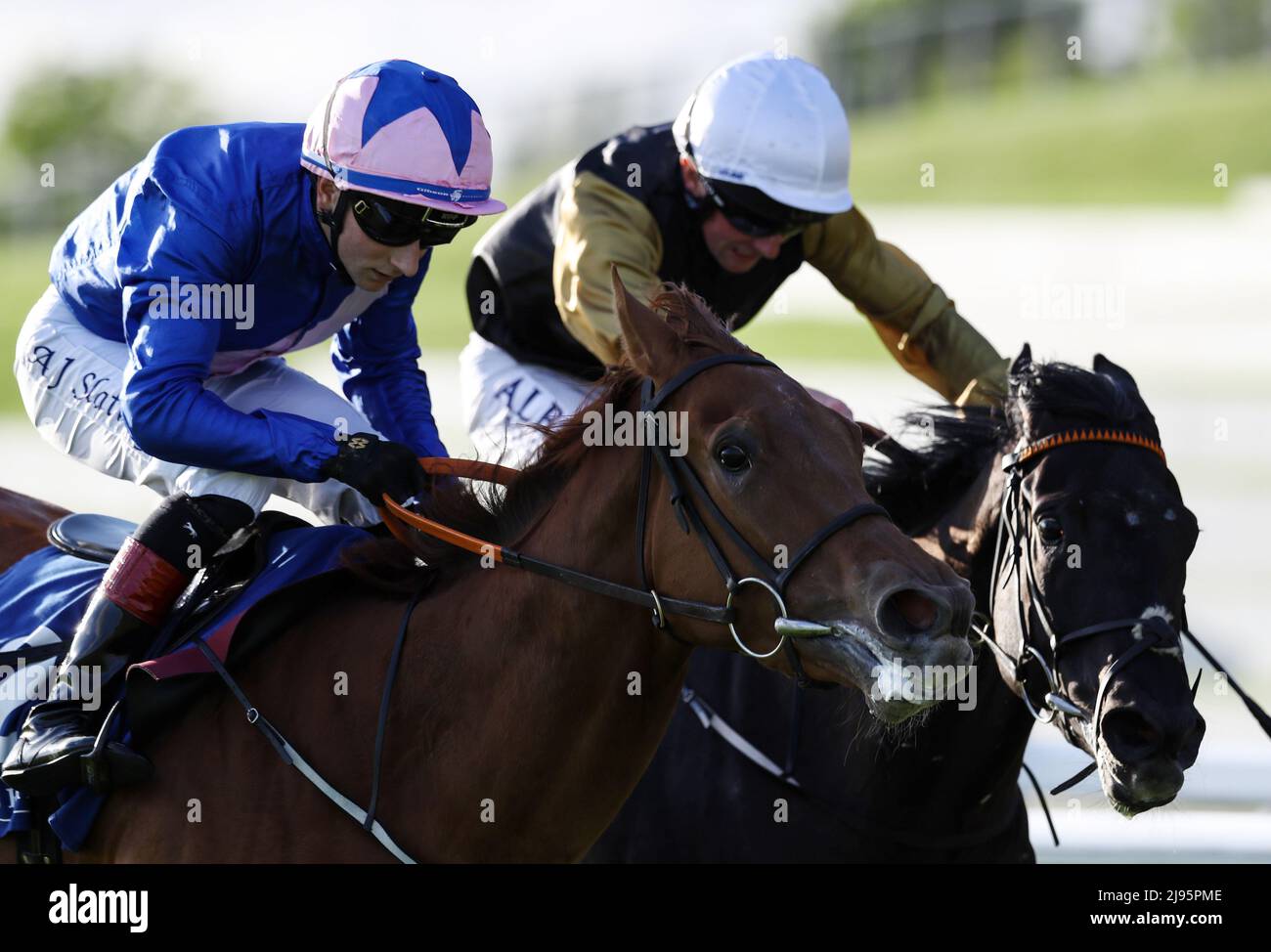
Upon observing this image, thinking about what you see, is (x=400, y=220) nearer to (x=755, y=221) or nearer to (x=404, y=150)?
(x=404, y=150)

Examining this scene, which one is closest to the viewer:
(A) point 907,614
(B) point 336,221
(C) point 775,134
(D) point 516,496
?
(A) point 907,614

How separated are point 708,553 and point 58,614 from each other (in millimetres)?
1674

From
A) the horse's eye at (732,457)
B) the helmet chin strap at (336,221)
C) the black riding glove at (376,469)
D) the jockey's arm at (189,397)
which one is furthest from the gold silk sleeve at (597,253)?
the horse's eye at (732,457)

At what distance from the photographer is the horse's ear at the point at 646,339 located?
11.1 ft

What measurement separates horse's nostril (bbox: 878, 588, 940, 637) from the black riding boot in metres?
1.57

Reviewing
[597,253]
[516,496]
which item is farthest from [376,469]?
[597,253]

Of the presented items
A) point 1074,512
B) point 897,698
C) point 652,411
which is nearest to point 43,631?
point 652,411

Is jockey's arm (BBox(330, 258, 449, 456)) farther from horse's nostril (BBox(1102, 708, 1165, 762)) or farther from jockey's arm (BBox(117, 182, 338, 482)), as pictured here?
horse's nostril (BBox(1102, 708, 1165, 762))

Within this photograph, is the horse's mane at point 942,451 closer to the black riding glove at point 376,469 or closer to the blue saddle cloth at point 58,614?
the black riding glove at point 376,469

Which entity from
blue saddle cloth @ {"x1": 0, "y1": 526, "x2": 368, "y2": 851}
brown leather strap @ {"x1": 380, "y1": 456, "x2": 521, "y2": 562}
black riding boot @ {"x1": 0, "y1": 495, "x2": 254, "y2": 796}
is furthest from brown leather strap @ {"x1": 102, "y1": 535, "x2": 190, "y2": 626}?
brown leather strap @ {"x1": 380, "y1": 456, "x2": 521, "y2": 562}

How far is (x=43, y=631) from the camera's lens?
13.1ft

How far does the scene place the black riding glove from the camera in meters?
3.69

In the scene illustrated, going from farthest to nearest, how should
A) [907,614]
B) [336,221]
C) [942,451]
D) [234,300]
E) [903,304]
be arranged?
[903,304] < [942,451] < [234,300] < [336,221] < [907,614]

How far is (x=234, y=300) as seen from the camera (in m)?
4.02
